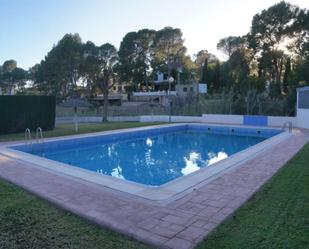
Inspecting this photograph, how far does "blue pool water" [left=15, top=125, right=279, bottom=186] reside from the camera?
8469mm

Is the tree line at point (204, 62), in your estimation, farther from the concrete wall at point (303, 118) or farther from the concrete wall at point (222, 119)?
the concrete wall at point (303, 118)

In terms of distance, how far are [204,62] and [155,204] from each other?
4286 cm

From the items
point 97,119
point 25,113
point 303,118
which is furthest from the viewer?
point 97,119

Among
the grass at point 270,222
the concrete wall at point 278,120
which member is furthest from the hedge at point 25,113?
the concrete wall at point 278,120

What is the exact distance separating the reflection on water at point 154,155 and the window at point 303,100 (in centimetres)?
332

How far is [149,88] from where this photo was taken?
164ft

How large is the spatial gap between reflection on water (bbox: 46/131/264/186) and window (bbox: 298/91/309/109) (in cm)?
332

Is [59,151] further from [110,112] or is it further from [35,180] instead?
[110,112]

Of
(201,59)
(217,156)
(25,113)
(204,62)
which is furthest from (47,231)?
(201,59)

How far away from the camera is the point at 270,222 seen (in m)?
3.46

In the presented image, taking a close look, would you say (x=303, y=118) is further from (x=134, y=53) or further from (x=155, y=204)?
(x=134, y=53)

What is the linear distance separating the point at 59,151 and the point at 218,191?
24.2ft

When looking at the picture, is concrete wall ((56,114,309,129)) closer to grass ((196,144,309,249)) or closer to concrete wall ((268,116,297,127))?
concrete wall ((268,116,297,127))

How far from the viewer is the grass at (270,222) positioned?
2994mm
